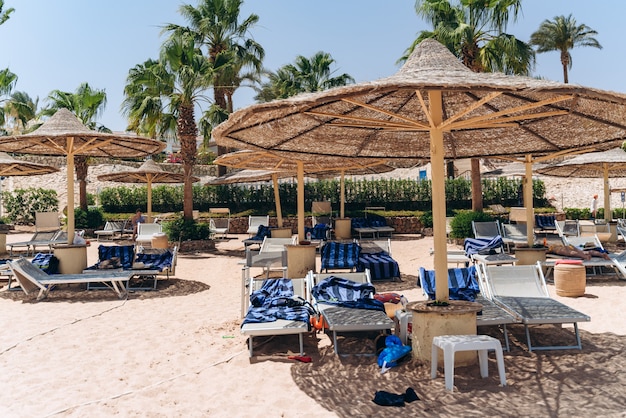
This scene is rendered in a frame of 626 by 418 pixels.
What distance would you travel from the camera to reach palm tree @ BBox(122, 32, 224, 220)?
15523mm

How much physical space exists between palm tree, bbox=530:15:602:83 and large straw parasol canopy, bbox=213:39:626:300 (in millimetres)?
35614

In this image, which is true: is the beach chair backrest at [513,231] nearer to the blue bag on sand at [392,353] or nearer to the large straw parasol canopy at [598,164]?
the large straw parasol canopy at [598,164]

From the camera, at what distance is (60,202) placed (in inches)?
1148

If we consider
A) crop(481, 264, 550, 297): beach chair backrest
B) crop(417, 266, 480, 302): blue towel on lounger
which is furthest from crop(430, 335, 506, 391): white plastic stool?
crop(481, 264, 550, 297): beach chair backrest

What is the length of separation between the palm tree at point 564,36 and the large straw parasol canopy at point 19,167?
1396 inches

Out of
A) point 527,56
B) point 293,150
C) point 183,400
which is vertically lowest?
point 183,400

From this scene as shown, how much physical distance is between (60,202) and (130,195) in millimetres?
7543

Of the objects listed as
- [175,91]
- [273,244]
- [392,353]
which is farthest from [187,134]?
[392,353]

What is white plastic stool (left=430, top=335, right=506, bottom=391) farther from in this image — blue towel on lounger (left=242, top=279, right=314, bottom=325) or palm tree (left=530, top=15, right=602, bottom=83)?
palm tree (left=530, top=15, right=602, bottom=83)

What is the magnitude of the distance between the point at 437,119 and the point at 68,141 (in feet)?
23.2

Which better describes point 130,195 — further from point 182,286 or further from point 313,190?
point 182,286

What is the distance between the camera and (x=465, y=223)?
50.1 feet

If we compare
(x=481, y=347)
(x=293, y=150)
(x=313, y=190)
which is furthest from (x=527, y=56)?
(x=481, y=347)

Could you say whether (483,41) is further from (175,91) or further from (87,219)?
(87,219)
